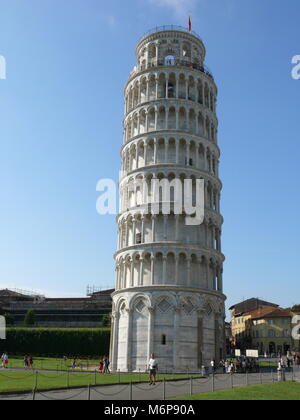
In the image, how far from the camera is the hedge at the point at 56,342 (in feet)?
221

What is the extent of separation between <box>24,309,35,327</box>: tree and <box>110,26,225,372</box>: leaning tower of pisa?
36.5m

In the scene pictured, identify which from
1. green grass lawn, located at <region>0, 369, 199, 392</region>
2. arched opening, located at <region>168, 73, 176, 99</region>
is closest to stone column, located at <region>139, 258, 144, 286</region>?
green grass lawn, located at <region>0, 369, 199, 392</region>

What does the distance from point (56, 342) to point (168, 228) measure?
106 feet

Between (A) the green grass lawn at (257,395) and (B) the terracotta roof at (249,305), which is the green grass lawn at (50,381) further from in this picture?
(B) the terracotta roof at (249,305)

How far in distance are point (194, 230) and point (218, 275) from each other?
618 centimetres

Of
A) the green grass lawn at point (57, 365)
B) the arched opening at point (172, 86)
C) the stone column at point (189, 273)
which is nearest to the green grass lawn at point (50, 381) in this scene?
the green grass lawn at point (57, 365)

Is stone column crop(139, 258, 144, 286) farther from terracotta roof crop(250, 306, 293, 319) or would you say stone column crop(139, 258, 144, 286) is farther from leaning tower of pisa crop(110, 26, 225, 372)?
terracotta roof crop(250, 306, 293, 319)

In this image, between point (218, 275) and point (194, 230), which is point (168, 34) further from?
point (218, 275)

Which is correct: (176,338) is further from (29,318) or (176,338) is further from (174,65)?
(29,318)

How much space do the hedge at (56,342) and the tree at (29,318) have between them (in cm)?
816

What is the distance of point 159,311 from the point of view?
45.7m

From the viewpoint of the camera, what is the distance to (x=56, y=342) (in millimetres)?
69500

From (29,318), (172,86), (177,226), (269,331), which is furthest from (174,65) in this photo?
(269,331)
